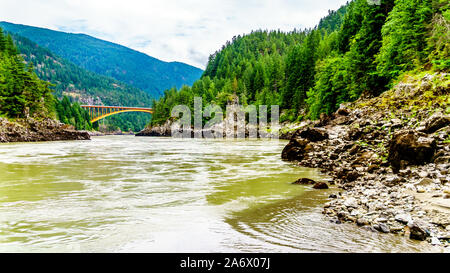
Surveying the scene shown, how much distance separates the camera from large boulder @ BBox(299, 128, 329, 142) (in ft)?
68.2

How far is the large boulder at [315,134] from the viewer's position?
68.2 ft

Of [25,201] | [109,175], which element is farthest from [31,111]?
[25,201]

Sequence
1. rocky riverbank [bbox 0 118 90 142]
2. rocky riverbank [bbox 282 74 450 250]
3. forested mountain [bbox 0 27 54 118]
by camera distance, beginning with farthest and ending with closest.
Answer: forested mountain [bbox 0 27 54 118] → rocky riverbank [bbox 0 118 90 142] → rocky riverbank [bbox 282 74 450 250]

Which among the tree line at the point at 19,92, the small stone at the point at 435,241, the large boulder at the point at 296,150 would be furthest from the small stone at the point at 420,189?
the tree line at the point at 19,92

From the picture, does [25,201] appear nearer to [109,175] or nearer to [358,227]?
[109,175]

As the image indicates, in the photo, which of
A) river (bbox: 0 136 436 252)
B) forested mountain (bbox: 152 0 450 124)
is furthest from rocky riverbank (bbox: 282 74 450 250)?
forested mountain (bbox: 152 0 450 124)

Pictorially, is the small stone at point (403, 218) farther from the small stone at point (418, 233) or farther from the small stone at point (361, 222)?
the small stone at point (361, 222)

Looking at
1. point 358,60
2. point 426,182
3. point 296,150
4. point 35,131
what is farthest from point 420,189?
point 35,131

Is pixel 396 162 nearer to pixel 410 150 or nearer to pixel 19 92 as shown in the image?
pixel 410 150

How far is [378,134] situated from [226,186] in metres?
9.14

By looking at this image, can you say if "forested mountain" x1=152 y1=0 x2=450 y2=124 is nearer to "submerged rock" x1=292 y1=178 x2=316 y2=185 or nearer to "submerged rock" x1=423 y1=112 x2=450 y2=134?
"submerged rock" x1=423 y1=112 x2=450 y2=134

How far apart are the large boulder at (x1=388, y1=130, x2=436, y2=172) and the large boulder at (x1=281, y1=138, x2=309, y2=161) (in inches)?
360

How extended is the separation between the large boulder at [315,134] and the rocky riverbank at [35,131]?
5236 centimetres

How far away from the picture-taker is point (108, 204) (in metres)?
9.45
